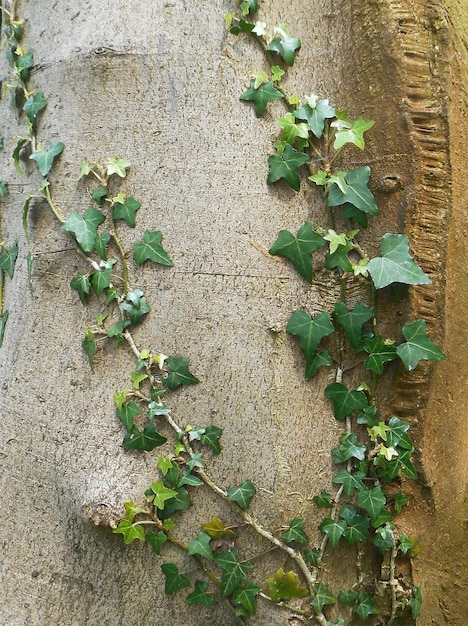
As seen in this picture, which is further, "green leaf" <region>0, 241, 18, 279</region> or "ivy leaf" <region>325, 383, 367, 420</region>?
"green leaf" <region>0, 241, 18, 279</region>

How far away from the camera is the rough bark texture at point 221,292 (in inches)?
41.6

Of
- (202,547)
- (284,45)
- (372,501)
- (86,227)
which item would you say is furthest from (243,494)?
(284,45)

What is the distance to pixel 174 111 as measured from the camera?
1.10 m

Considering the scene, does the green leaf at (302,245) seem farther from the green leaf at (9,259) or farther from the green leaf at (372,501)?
the green leaf at (9,259)

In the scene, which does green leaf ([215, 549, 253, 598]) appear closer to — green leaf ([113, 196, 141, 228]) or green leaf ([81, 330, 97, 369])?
green leaf ([81, 330, 97, 369])

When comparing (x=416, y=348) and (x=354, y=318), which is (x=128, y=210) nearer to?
(x=354, y=318)

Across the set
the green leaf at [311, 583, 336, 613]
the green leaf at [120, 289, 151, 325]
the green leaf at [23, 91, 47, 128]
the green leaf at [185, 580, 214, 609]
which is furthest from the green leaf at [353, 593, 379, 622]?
the green leaf at [23, 91, 47, 128]

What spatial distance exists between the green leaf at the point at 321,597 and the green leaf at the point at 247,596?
0.33ft

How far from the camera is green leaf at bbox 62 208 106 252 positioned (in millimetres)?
1103

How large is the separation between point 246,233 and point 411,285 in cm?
31

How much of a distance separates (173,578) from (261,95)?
866 millimetres

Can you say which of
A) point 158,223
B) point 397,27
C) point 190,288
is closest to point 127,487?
point 190,288

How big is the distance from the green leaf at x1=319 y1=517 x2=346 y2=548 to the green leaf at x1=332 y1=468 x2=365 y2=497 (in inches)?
2.2

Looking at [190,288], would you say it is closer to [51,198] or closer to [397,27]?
[51,198]
